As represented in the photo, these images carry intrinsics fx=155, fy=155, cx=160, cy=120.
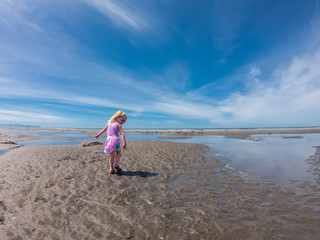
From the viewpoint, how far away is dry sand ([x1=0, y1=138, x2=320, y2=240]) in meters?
3.36

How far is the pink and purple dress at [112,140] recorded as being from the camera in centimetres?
725

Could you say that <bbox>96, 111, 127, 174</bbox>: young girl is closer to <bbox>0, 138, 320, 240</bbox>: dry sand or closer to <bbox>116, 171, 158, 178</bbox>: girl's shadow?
<bbox>116, 171, 158, 178</bbox>: girl's shadow

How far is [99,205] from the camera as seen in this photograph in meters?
4.52

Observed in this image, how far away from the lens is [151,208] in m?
4.40

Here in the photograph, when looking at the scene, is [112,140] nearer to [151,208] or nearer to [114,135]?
[114,135]

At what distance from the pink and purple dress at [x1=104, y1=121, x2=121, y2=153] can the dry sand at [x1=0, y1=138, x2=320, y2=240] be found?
4.30 ft

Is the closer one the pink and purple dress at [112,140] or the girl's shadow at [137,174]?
the pink and purple dress at [112,140]

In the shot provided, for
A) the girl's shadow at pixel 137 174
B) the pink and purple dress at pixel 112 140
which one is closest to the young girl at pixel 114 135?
the pink and purple dress at pixel 112 140

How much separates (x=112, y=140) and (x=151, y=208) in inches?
152

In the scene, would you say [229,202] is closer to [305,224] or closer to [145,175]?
[305,224]

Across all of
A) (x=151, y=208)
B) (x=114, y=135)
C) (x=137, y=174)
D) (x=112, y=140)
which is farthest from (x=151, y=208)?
(x=114, y=135)

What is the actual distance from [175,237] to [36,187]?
5.53 metres

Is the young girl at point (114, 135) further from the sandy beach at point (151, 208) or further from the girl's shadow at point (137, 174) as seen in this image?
the sandy beach at point (151, 208)

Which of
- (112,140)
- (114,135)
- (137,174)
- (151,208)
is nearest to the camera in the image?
(151,208)
